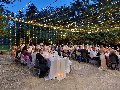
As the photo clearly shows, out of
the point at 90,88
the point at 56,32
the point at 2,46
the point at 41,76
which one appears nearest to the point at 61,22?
Answer: the point at 2,46

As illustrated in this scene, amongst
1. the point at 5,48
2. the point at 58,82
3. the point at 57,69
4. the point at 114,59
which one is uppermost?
the point at 5,48

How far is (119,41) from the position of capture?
28297mm

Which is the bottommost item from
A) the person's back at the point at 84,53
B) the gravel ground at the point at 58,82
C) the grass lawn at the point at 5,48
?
the gravel ground at the point at 58,82

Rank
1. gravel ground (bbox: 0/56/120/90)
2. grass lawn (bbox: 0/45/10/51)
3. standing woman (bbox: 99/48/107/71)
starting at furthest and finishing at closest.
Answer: grass lawn (bbox: 0/45/10/51) → standing woman (bbox: 99/48/107/71) → gravel ground (bbox: 0/56/120/90)

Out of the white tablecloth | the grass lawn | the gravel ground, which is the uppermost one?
the grass lawn

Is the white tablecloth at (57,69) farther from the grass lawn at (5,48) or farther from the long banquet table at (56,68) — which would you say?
the grass lawn at (5,48)

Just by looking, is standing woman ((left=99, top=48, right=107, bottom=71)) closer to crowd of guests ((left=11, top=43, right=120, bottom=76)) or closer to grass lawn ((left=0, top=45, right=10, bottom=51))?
crowd of guests ((left=11, top=43, right=120, bottom=76))

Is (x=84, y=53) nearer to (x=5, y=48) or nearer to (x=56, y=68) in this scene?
(x=56, y=68)

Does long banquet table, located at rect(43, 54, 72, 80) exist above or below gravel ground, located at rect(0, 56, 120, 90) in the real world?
above

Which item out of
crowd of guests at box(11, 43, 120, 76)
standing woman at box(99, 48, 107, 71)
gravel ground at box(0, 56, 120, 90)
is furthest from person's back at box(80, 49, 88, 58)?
gravel ground at box(0, 56, 120, 90)

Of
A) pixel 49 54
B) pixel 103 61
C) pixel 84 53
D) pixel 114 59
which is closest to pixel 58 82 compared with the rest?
pixel 49 54

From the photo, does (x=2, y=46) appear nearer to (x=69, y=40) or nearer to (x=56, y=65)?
(x=69, y=40)

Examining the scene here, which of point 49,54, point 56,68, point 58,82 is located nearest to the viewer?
point 58,82

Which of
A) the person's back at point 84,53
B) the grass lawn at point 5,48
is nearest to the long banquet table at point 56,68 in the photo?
the person's back at point 84,53
